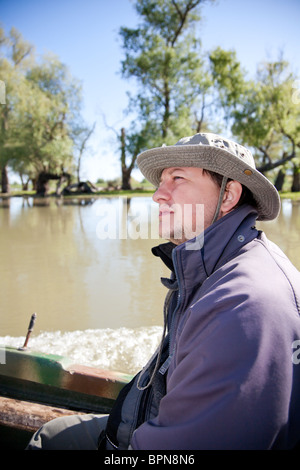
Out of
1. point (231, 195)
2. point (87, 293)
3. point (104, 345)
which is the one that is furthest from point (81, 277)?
point (231, 195)

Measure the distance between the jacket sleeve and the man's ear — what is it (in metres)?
0.64

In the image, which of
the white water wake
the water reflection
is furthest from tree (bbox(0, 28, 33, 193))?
the white water wake

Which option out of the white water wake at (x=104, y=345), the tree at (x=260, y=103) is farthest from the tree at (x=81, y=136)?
the white water wake at (x=104, y=345)

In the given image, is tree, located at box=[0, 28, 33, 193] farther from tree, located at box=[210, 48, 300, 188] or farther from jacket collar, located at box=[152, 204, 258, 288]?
jacket collar, located at box=[152, 204, 258, 288]

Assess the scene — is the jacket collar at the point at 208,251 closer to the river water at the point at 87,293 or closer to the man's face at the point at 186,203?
Answer: the man's face at the point at 186,203

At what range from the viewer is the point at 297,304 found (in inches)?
42.8

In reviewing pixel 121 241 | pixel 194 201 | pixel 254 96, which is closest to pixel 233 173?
pixel 194 201

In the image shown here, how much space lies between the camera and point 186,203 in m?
1.68

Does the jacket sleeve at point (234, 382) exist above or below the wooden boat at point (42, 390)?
above

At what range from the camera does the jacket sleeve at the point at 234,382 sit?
962 millimetres

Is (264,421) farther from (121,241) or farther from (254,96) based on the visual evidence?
(254,96)

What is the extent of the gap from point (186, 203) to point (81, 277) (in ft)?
20.5

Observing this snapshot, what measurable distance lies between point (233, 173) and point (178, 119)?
2876 cm

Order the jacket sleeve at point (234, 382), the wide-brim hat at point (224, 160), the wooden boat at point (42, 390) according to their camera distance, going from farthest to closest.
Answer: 1. the wooden boat at point (42, 390)
2. the wide-brim hat at point (224, 160)
3. the jacket sleeve at point (234, 382)
